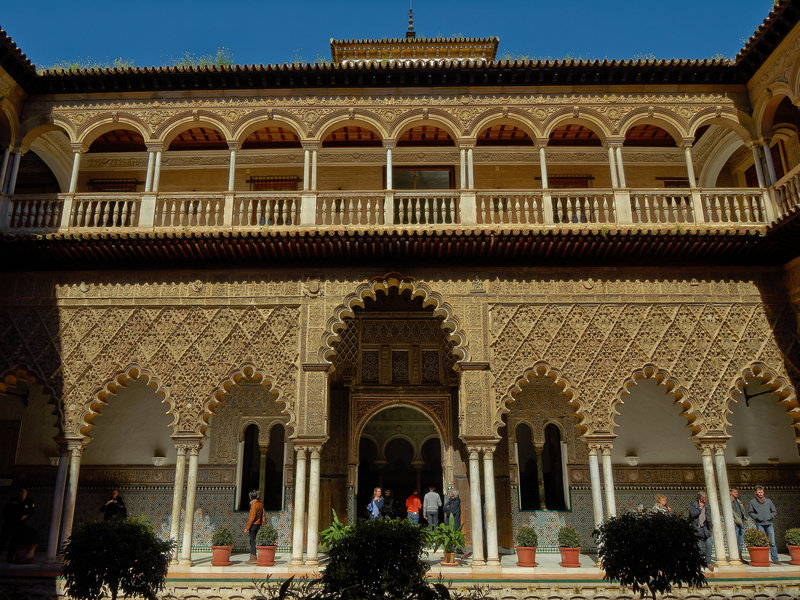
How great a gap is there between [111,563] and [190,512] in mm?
2877

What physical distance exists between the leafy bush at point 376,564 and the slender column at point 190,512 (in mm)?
4686

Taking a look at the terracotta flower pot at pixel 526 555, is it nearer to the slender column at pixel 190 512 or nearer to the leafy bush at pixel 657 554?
the leafy bush at pixel 657 554

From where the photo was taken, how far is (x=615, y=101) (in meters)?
11.1

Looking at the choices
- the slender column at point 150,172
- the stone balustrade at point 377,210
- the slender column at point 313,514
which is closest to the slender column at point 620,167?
the stone balustrade at point 377,210

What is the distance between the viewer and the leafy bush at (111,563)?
22.2 feet

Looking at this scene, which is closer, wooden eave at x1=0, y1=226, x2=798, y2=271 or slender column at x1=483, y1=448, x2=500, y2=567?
slender column at x1=483, y1=448, x2=500, y2=567

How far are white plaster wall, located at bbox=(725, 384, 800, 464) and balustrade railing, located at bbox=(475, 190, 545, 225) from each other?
5.10m

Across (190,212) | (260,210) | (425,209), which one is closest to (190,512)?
(190,212)

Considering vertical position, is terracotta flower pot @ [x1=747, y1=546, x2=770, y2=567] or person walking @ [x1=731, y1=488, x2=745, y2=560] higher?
person walking @ [x1=731, y1=488, x2=745, y2=560]

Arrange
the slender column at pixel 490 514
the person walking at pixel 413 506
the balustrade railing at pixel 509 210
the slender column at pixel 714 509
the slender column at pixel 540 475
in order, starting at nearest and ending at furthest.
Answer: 1. the slender column at pixel 714 509
2. the slender column at pixel 490 514
3. the balustrade railing at pixel 509 210
4. the person walking at pixel 413 506
5. the slender column at pixel 540 475

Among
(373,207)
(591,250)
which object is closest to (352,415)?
(373,207)

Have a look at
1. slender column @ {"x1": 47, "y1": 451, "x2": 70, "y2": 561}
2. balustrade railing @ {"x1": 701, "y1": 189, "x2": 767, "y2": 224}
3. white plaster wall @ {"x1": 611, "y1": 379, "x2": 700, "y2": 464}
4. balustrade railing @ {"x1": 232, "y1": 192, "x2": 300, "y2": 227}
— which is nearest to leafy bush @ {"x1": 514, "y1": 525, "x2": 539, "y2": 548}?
white plaster wall @ {"x1": 611, "y1": 379, "x2": 700, "y2": 464}

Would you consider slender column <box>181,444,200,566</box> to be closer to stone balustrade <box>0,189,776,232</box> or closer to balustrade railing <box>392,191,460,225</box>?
stone balustrade <box>0,189,776,232</box>

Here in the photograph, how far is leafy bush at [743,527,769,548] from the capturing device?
30.9 ft
